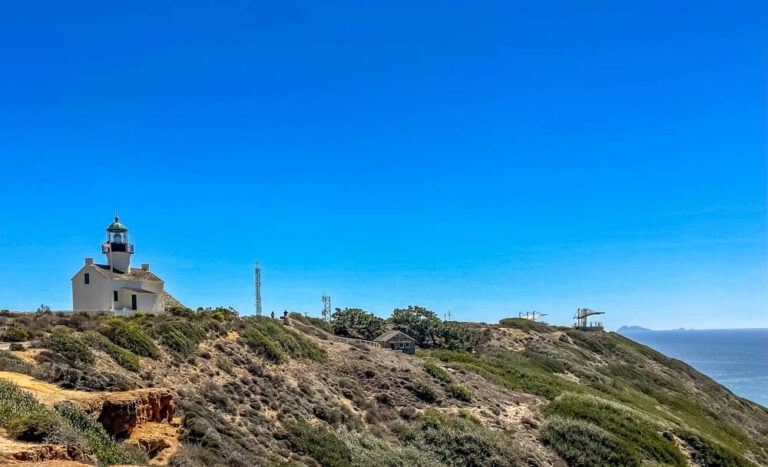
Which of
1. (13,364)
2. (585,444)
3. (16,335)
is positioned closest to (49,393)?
(13,364)

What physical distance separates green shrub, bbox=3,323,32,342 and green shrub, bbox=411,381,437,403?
16.9m

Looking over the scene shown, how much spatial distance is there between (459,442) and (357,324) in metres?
26.2

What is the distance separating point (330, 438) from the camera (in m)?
18.5

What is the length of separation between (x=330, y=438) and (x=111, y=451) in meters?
8.84

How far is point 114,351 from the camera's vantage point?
17922mm

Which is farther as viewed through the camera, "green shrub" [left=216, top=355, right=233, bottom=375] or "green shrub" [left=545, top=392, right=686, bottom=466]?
"green shrub" [left=545, top=392, right=686, bottom=466]

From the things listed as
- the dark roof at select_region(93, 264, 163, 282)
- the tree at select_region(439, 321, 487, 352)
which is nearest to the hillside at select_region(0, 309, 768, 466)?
the dark roof at select_region(93, 264, 163, 282)

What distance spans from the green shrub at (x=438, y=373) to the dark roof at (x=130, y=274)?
1720 cm

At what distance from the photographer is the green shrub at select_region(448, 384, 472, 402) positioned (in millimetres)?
27109

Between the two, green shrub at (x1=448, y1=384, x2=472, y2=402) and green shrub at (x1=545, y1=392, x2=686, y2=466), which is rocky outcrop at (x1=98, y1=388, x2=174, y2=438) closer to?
green shrub at (x1=448, y1=384, x2=472, y2=402)

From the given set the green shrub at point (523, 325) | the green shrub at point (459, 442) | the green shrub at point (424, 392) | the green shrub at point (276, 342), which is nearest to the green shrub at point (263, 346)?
the green shrub at point (276, 342)

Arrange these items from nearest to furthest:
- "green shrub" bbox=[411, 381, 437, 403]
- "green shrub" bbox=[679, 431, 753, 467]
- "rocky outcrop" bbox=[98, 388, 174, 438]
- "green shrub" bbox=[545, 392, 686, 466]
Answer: "rocky outcrop" bbox=[98, 388, 174, 438] < "green shrub" bbox=[545, 392, 686, 466] < "green shrub" bbox=[679, 431, 753, 467] < "green shrub" bbox=[411, 381, 437, 403]

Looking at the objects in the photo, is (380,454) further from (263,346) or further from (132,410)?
(263,346)

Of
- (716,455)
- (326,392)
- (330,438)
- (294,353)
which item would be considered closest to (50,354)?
(330,438)
